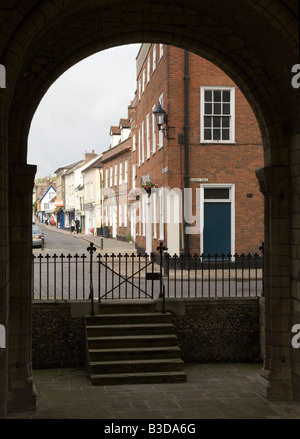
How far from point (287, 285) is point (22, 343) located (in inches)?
145

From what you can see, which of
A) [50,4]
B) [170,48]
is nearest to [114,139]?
[170,48]

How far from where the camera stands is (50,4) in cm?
609

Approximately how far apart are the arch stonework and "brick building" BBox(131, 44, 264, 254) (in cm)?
1127

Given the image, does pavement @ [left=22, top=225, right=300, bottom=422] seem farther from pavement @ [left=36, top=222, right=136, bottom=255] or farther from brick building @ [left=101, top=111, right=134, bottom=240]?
brick building @ [left=101, top=111, right=134, bottom=240]

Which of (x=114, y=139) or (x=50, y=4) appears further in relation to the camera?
(x=114, y=139)

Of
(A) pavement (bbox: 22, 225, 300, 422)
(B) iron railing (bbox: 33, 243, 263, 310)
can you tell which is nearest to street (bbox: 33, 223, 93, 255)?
(B) iron railing (bbox: 33, 243, 263, 310)

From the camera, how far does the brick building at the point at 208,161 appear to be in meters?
19.4

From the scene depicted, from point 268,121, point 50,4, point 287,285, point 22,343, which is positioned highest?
point 50,4

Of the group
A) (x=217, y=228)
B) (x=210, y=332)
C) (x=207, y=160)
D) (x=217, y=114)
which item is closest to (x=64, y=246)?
(x=217, y=228)

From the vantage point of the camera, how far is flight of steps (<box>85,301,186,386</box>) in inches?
359

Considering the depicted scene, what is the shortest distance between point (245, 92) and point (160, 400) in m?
4.52

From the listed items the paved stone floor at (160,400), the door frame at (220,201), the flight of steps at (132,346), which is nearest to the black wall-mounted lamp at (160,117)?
the door frame at (220,201)

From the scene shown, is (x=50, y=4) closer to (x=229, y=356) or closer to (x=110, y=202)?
(x=229, y=356)
